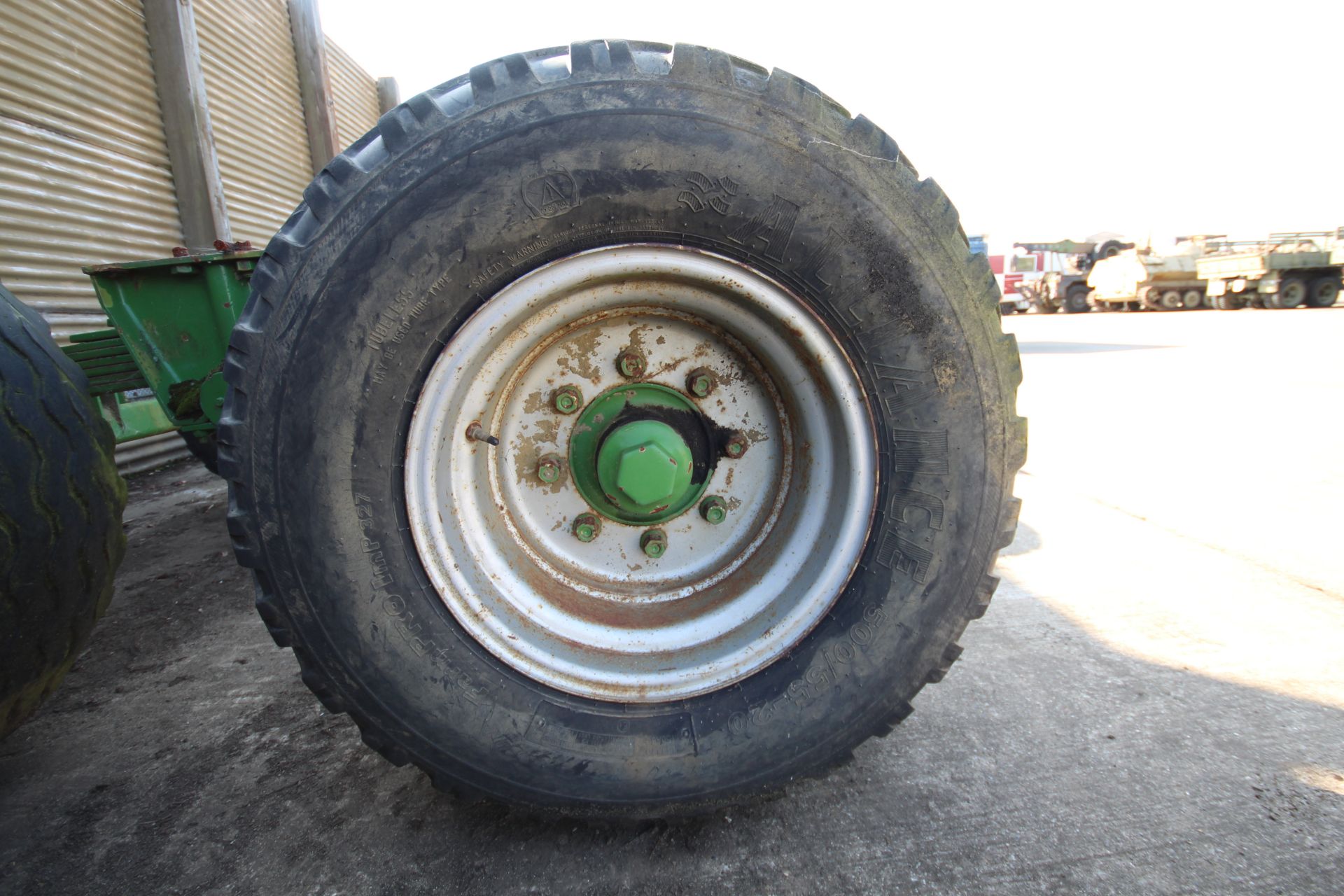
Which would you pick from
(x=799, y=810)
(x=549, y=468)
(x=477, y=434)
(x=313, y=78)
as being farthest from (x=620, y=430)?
(x=313, y=78)

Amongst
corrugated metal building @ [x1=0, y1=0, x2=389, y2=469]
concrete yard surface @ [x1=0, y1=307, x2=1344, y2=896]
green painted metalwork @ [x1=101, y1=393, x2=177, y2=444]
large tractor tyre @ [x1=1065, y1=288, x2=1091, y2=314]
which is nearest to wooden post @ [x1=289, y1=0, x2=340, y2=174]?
corrugated metal building @ [x1=0, y1=0, x2=389, y2=469]

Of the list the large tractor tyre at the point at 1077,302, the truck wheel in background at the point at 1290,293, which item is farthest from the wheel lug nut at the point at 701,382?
the large tractor tyre at the point at 1077,302

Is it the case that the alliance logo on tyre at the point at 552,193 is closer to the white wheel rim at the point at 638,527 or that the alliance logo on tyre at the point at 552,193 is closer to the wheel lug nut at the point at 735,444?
the white wheel rim at the point at 638,527

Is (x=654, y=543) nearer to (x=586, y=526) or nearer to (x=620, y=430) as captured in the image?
(x=586, y=526)

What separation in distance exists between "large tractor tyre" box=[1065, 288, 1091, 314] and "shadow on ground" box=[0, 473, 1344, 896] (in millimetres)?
27328

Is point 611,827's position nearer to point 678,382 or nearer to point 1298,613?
point 678,382

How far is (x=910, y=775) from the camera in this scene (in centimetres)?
153

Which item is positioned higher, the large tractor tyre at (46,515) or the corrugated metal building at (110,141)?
the corrugated metal building at (110,141)

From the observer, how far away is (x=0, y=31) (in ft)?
12.7

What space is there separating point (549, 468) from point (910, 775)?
103 centimetres

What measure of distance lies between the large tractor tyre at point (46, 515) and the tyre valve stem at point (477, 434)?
0.83 metres

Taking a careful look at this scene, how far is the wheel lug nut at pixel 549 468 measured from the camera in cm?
139

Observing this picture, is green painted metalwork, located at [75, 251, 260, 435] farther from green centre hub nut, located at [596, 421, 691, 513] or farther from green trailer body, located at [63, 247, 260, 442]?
green centre hub nut, located at [596, 421, 691, 513]

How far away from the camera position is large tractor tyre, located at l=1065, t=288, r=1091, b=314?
82.2 ft
